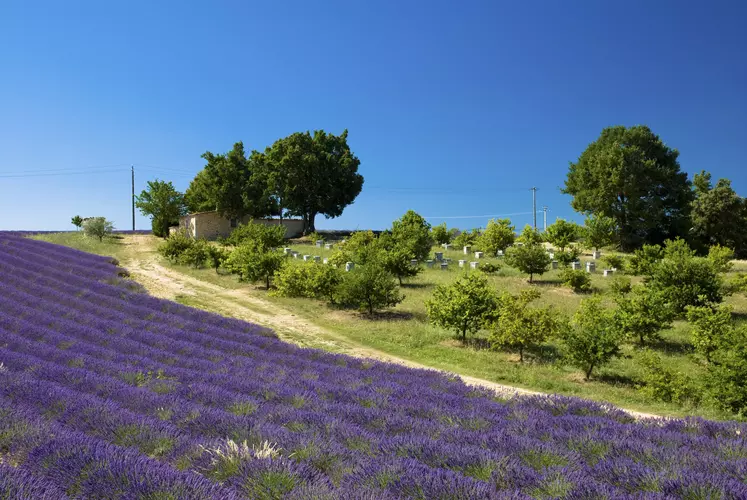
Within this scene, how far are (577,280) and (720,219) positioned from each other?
34.0 metres

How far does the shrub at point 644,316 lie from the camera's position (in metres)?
16.3

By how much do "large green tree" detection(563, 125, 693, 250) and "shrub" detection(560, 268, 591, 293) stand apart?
21.1 metres

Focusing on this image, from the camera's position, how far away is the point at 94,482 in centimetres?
393

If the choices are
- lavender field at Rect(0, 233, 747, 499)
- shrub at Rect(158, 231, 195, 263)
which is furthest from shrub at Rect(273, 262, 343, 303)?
shrub at Rect(158, 231, 195, 263)

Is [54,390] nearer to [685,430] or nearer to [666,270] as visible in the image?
[685,430]

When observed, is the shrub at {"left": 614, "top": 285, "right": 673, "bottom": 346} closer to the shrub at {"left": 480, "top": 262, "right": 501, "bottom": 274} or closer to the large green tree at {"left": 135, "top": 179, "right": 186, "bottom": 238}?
the shrub at {"left": 480, "top": 262, "right": 501, "bottom": 274}

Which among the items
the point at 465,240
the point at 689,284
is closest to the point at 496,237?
the point at 465,240

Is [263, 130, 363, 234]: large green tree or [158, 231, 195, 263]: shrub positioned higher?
[263, 130, 363, 234]: large green tree

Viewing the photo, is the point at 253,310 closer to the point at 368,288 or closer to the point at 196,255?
the point at 368,288

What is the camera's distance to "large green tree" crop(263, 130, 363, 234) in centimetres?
5286

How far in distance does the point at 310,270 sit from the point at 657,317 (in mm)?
14534

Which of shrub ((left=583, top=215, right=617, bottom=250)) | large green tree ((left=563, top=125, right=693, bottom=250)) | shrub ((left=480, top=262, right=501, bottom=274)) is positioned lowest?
shrub ((left=480, top=262, right=501, bottom=274))

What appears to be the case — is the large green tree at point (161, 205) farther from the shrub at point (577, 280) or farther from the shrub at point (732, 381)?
the shrub at point (732, 381)

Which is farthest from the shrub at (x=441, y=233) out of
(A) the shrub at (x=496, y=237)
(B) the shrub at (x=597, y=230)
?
(B) the shrub at (x=597, y=230)
